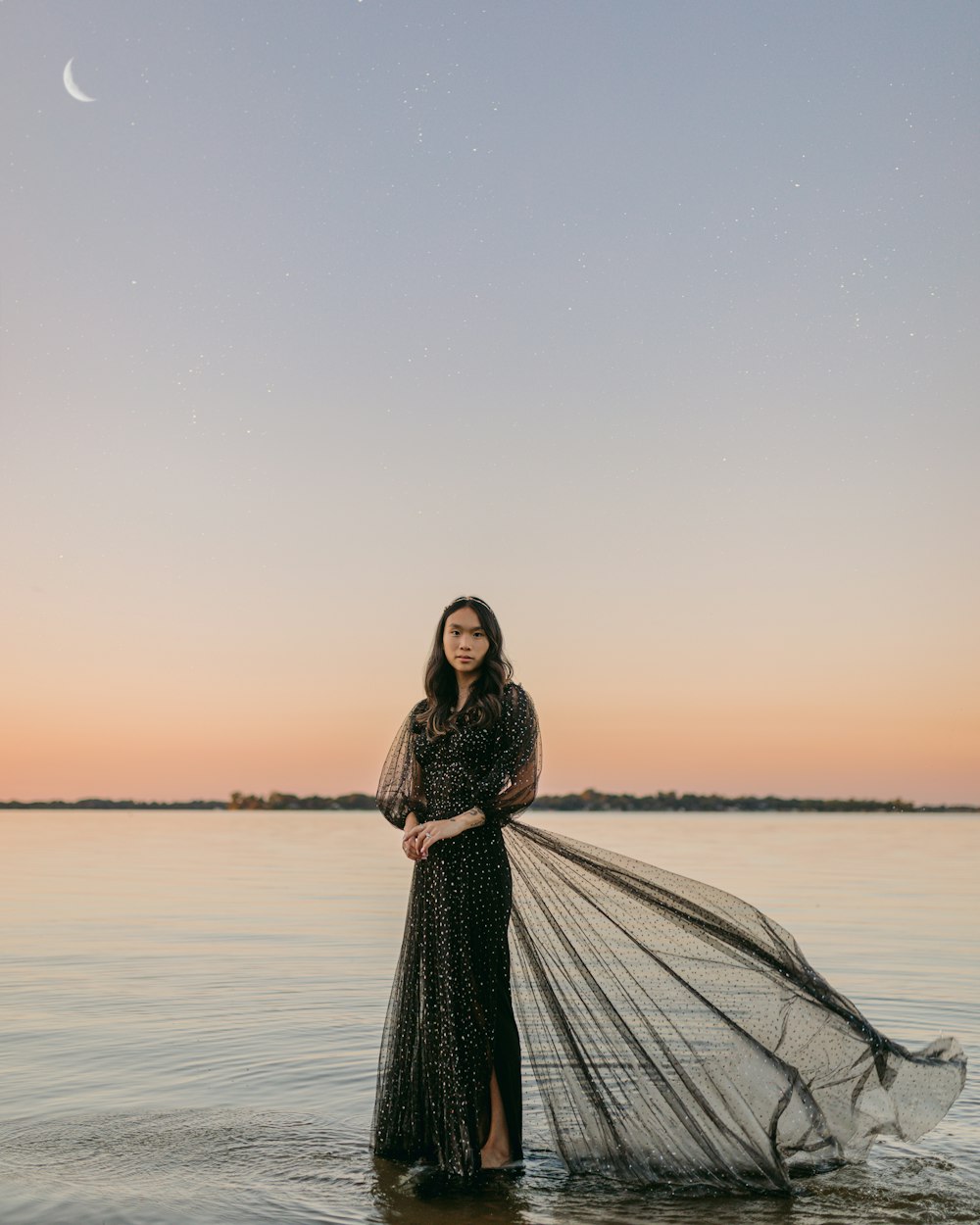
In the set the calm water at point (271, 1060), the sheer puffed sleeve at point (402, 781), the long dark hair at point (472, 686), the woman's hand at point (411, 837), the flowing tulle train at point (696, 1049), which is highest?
the long dark hair at point (472, 686)

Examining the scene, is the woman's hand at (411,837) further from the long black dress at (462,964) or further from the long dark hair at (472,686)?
the long dark hair at (472,686)

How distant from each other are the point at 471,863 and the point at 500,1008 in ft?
2.23

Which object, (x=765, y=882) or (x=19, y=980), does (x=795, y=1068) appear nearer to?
(x=19, y=980)

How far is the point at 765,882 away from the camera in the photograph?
2291 centimetres

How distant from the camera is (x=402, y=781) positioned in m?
6.28

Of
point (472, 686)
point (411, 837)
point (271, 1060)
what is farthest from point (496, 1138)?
point (271, 1060)

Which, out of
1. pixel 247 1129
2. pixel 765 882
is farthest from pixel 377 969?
pixel 765 882

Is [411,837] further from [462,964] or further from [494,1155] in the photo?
[494,1155]

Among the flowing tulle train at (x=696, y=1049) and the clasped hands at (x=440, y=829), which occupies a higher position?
the clasped hands at (x=440, y=829)

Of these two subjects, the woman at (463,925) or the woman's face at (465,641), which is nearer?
the woman at (463,925)

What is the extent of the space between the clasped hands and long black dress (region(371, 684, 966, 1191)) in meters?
0.07

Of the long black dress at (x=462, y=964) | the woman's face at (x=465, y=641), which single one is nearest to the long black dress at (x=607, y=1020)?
the long black dress at (x=462, y=964)

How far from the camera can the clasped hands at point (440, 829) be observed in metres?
5.76

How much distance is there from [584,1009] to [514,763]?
3.80 ft
